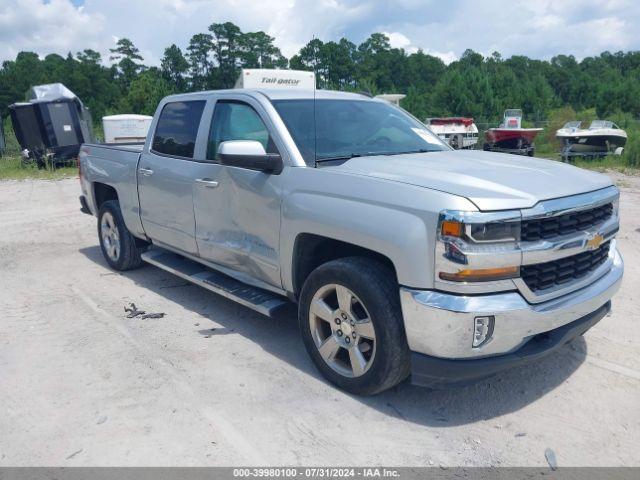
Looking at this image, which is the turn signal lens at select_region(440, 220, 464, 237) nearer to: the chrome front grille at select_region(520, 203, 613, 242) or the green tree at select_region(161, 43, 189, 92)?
the chrome front grille at select_region(520, 203, 613, 242)

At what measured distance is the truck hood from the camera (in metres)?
2.99

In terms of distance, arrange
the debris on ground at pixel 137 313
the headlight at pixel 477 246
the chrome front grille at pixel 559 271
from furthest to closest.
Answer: the debris on ground at pixel 137 313 < the chrome front grille at pixel 559 271 < the headlight at pixel 477 246

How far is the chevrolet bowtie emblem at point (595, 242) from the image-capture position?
330 cm

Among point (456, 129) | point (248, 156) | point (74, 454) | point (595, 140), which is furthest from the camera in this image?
point (456, 129)

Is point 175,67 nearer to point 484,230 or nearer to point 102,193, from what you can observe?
point 102,193

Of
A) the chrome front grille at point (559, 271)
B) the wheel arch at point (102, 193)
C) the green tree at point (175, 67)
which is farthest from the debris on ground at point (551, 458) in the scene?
the green tree at point (175, 67)

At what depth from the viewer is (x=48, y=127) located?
61.7 feet

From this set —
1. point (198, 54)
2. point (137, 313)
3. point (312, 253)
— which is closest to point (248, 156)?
point (312, 253)

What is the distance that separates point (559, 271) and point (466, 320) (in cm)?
72

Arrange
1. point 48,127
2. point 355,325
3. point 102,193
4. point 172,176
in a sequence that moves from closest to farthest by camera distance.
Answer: point 355,325
point 172,176
point 102,193
point 48,127

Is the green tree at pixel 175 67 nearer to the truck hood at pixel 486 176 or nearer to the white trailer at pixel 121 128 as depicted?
the white trailer at pixel 121 128

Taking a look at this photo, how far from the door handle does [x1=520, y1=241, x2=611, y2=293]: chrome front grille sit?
8.15ft

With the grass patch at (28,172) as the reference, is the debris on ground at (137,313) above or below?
above

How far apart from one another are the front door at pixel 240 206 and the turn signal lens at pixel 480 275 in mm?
1403
